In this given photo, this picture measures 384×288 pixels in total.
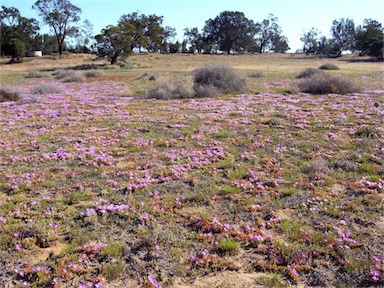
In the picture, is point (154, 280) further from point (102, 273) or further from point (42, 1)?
point (42, 1)

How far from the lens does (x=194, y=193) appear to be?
23.6 feet

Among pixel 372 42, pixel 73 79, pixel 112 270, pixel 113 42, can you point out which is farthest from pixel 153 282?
pixel 372 42

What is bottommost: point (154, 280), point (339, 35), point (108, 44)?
point (154, 280)

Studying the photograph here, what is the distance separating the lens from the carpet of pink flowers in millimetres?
4793

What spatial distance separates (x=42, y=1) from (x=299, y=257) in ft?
268

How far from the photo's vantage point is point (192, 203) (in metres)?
6.72

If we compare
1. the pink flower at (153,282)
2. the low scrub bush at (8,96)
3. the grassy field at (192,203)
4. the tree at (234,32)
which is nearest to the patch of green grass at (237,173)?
the grassy field at (192,203)

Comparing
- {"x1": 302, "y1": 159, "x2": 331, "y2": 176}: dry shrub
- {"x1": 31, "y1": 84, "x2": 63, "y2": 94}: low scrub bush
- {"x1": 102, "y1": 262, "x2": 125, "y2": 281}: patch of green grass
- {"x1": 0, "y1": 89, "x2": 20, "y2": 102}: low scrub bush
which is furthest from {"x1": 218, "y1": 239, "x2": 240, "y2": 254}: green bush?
{"x1": 31, "y1": 84, "x2": 63, "y2": 94}: low scrub bush

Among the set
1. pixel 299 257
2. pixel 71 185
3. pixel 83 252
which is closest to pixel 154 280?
pixel 83 252

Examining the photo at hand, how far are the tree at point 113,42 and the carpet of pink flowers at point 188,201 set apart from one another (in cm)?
3970

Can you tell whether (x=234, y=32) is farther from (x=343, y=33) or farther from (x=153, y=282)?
(x=153, y=282)

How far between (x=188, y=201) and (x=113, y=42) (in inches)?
1919

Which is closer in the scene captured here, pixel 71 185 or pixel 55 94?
pixel 71 185

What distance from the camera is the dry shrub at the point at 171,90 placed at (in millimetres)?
20750
